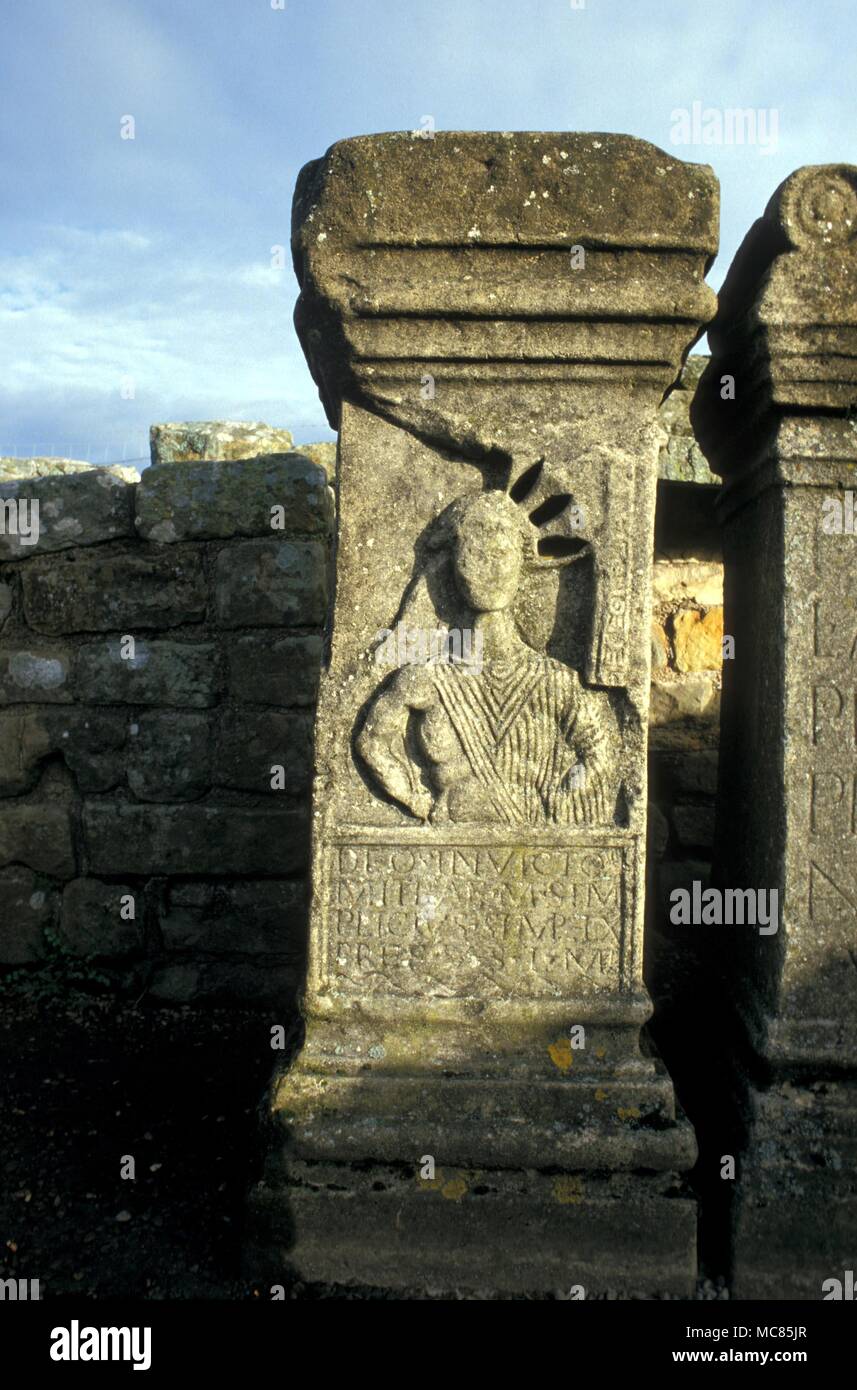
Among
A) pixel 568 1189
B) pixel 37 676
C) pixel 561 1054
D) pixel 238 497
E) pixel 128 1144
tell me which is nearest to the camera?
pixel 568 1189

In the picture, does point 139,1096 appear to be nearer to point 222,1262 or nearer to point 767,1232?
point 222,1262

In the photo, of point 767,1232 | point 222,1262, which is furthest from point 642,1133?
point 222,1262

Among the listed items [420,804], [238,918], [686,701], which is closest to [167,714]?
[238,918]

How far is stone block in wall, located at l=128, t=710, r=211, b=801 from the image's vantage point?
3572 mm

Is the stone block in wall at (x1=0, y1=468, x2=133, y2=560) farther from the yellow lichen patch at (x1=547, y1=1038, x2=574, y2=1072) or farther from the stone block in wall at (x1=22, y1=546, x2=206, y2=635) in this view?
the yellow lichen patch at (x1=547, y1=1038, x2=574, y2=1072)

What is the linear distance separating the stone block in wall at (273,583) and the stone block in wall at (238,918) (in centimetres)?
98

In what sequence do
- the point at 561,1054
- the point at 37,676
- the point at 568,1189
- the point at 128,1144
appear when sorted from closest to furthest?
the point at 568,1189, the point at 561,1054, the point at 128,1144, the point at 37,676

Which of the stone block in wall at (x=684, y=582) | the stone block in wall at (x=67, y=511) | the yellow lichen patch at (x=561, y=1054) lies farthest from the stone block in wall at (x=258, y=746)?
the yellow lichen patch at (x=561, y=1054)

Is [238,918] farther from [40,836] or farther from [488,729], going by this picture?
[488,729]

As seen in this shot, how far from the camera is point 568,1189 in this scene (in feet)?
7.06

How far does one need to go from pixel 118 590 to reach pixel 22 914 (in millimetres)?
1266

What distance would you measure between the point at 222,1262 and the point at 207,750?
5.72 ft

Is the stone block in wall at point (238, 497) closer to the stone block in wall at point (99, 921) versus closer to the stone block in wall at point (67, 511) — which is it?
the stone block in wall at point (67, 511)

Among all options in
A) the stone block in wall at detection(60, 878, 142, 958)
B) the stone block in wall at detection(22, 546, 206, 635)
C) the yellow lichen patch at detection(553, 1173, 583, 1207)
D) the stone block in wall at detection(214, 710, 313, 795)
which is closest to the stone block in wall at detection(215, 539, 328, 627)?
the stone block in wall at detection(22, 546, 206, 635)
